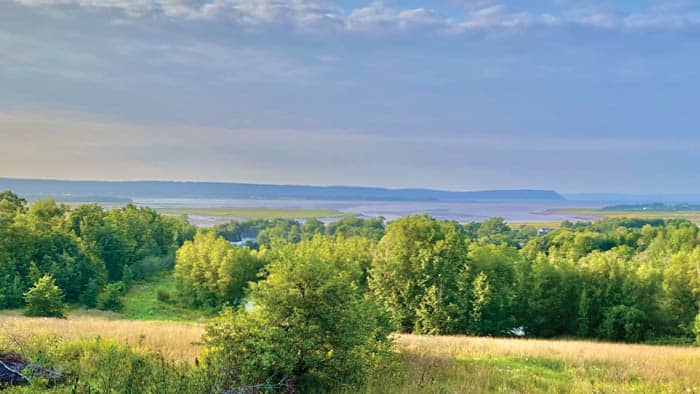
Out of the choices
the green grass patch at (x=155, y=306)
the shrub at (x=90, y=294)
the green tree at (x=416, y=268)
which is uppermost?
the green tree at (x=416, y=268)

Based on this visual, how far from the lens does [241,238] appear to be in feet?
438

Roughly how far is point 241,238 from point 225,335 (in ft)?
421

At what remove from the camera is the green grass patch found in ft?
153

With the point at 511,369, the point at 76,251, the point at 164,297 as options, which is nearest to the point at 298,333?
the point at 511,369

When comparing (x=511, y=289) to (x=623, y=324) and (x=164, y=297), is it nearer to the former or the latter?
(x=623, y=324)

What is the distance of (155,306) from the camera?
53031 millimetres

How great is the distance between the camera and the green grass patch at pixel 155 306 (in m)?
46.8

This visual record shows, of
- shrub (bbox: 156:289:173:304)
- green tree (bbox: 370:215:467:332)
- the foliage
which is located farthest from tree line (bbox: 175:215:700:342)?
shrub (bbox: 156:289:173:304)

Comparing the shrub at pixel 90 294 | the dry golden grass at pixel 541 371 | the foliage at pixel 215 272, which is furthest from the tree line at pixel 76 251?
the dry golden grass at pixel 541 371

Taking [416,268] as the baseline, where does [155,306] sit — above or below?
below

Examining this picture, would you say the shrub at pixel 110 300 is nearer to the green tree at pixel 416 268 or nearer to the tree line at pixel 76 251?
the tree line at pixel 76 251

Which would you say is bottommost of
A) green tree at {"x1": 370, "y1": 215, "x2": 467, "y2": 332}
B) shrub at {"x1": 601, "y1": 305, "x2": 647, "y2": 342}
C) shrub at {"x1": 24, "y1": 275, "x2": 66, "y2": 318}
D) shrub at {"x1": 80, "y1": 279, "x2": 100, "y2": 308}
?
shrub at {"x1": 80, "y1": 279, "x2": 100, "y2": 308}

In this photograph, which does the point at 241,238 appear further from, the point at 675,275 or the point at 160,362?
the point at 160,362

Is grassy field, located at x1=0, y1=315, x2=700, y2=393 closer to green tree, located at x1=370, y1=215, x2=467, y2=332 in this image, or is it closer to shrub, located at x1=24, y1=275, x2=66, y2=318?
green tree, located at x1=370, y1=215, x2=467, y2=332
